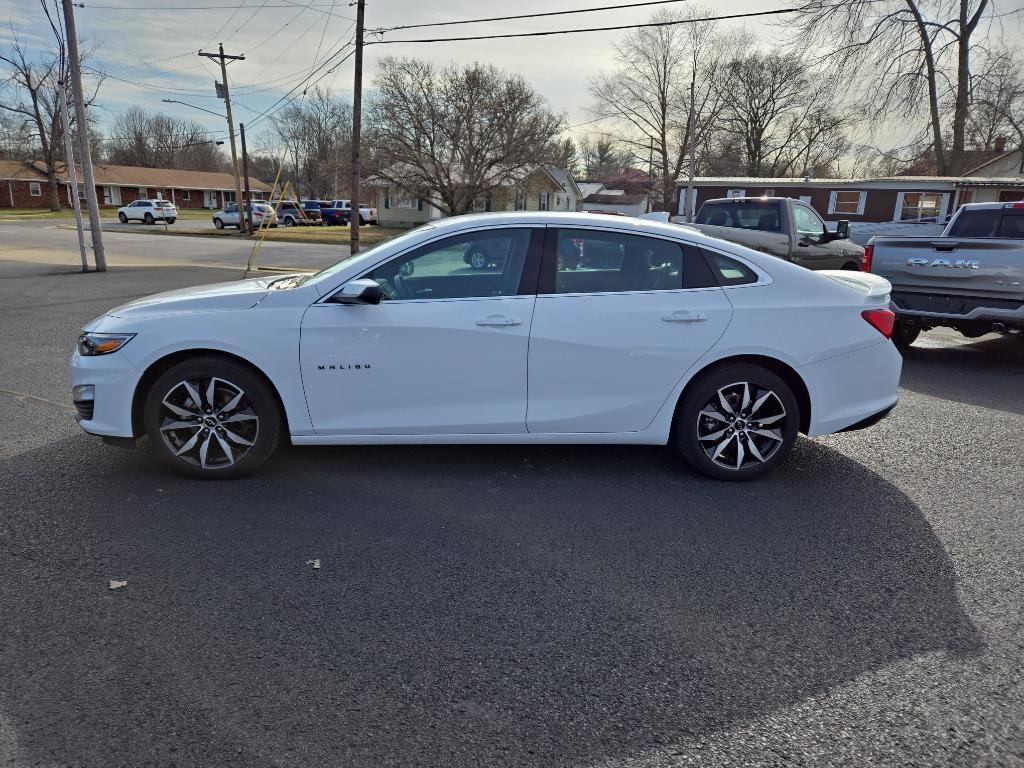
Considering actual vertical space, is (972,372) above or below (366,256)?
below

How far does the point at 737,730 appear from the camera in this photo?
2.31 meters

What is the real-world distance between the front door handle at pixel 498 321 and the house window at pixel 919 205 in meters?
35.7

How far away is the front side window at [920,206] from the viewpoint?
3362 centimetres

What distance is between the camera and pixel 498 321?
4121 millimetres

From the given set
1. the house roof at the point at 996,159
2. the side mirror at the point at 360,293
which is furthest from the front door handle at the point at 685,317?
the house roof at the point at 996,159

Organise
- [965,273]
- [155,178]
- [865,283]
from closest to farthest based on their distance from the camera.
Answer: [865,283] < [965,273] < [155,178]

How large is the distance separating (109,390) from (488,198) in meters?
38.6

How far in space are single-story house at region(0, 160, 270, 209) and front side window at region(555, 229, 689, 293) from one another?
70.7 m

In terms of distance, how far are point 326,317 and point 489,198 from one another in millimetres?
38614

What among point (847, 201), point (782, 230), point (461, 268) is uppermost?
point (847, 201)

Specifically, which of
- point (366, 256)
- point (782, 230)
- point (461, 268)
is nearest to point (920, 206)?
point (782, 230)

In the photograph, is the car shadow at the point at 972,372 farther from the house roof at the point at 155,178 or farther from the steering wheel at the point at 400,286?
the house roof at the point at 155,178

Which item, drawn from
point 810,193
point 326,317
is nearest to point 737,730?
point 326,317

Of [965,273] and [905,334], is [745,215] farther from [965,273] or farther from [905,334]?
[965,273]
